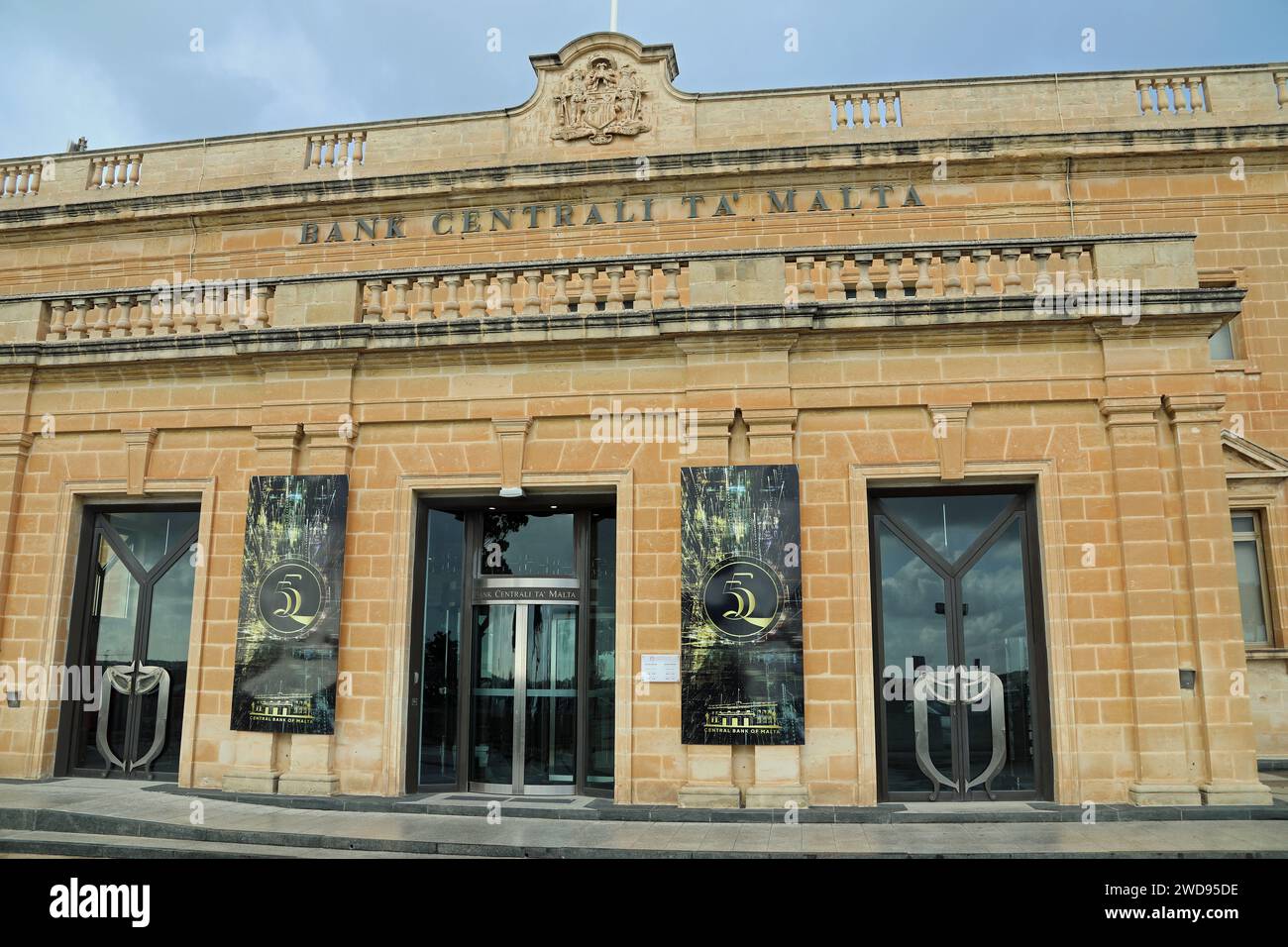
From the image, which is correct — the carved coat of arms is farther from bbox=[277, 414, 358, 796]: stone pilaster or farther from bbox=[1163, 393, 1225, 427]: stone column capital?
bbox=[1163, 393, 1225, 427]: stone column capital

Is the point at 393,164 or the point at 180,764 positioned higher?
the point at 393,164

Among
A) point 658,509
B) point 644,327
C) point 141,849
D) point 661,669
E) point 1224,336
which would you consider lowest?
point 141,849

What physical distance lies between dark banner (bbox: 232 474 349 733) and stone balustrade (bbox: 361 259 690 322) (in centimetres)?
224

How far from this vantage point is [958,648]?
10195mm

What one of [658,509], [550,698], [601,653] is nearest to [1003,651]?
[658,509]

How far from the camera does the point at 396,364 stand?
36.3ft

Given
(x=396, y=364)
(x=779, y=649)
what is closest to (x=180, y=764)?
(x=396, y=364)

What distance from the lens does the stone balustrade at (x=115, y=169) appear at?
1688cm

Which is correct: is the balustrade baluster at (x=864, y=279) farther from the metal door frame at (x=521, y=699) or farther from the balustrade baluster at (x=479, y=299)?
the metal door frame at (x=521, y=699)

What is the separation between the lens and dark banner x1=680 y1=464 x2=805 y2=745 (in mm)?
9555

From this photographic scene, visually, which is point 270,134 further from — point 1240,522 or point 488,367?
point 1240,522

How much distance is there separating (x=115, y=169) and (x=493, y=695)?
12692mm

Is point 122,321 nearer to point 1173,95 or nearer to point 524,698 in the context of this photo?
point 524,698

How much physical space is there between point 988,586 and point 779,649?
254 cm
